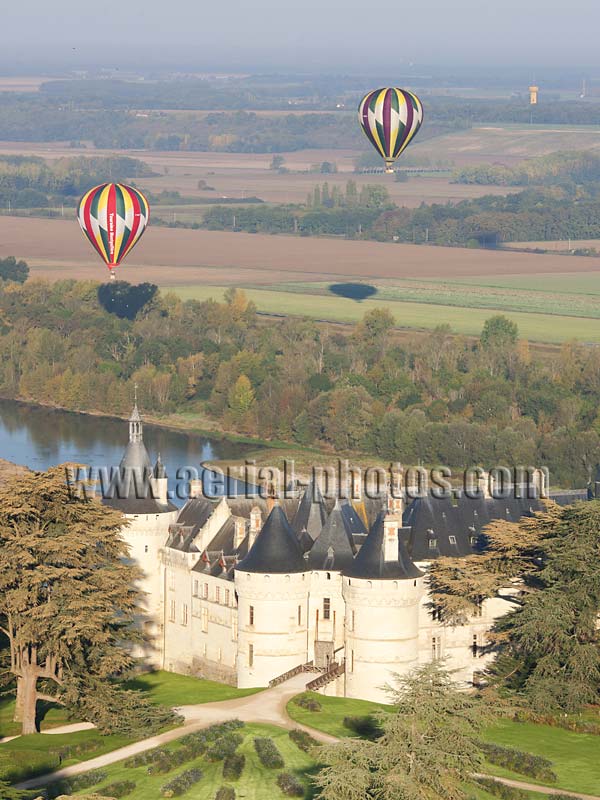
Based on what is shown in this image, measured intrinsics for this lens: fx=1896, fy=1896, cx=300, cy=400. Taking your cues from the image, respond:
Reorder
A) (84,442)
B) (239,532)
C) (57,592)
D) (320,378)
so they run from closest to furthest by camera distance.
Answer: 1. (57,592)
2. (239,532)
3. (84,442)
4. (320,378)

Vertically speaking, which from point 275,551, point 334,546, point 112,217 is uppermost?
point 112,217

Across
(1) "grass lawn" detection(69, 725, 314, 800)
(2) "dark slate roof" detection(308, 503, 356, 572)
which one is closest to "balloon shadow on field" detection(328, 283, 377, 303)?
(2) "dark slate roof" detection(308, 503, 356, 572)

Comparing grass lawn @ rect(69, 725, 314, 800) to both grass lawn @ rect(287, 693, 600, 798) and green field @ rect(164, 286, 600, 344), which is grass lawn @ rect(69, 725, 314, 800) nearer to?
grass lawn @ rect(287, 693, 600, 798)

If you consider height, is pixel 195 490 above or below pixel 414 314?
below

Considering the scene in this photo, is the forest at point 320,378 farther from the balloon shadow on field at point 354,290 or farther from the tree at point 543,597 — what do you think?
the tree at point 543,597

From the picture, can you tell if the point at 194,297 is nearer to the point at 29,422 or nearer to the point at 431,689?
the point at 29,422

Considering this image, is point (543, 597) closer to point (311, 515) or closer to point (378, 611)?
point (378, 611)

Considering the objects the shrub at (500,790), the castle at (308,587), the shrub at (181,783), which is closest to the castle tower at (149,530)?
the castle at (308,587)

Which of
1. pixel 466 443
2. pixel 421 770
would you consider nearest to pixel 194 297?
pixel 466 443

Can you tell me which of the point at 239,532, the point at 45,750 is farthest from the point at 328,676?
the point at 45,750
